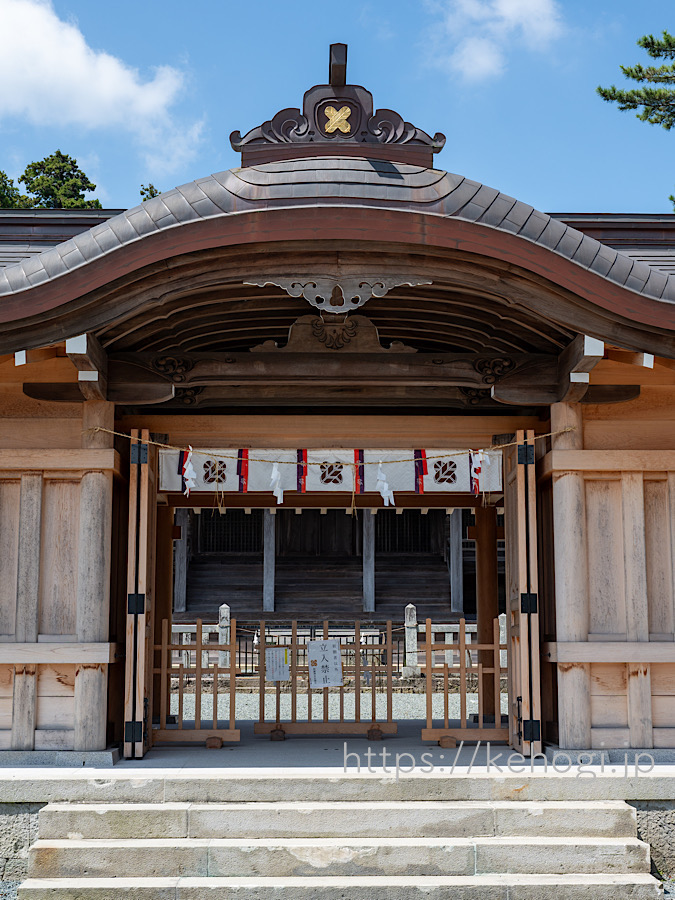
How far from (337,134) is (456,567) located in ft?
59.5

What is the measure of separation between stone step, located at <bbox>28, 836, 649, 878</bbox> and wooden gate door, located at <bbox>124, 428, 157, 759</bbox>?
1649mm

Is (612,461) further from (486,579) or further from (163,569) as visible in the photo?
(163,569)

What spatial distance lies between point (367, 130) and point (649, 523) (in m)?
3.92

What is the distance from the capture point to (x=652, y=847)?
6.52 m

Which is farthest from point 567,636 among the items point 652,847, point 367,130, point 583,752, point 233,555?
point 233,555

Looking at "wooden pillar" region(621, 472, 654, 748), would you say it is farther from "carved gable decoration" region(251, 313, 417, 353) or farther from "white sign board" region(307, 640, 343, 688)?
"white sign board" region(307, 640, 343, 688)

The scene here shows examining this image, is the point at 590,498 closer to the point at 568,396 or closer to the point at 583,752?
the point at 568,396

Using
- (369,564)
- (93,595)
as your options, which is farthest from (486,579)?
(369,564)

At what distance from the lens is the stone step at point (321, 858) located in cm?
591

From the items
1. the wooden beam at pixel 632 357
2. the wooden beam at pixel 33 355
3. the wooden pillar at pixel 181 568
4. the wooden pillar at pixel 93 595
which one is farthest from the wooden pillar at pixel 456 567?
the wooden beam at pixel 33 355

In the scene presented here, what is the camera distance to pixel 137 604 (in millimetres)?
7793

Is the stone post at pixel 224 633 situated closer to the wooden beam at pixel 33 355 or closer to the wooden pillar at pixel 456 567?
the wooden pillar at pixel 456 567

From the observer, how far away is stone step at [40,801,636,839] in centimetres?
618

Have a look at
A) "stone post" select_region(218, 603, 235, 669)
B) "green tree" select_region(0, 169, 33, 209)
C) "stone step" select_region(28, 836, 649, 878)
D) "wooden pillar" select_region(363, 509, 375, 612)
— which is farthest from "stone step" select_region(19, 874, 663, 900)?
"green tree" select_region(0, 169, 33, 209)
